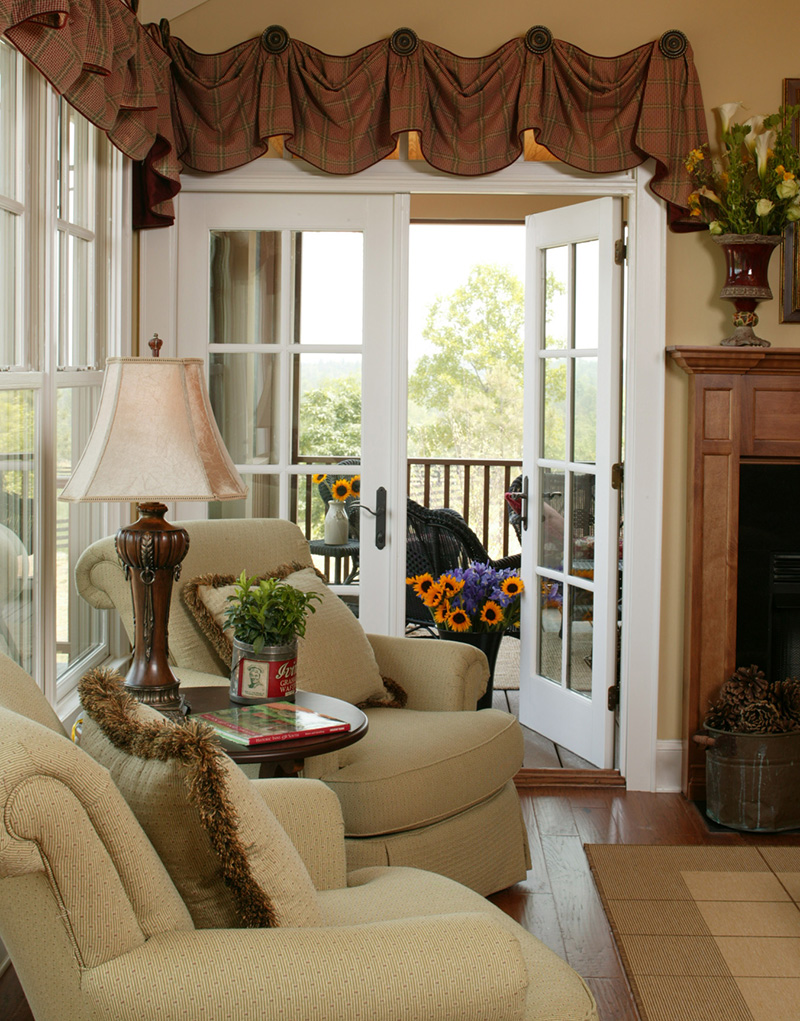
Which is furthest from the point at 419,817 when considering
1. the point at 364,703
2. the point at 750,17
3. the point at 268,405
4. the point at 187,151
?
the point at 750,17

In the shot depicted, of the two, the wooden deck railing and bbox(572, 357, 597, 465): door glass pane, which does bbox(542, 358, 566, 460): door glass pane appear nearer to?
bbox(572, 357, 597, 465): door glass pane

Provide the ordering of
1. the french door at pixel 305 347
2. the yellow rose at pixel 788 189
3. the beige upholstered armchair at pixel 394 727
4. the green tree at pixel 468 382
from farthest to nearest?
the green tree at pixel 468 382 < the french door at pixel 305 347 < the yellow rose at pixel 788 189 < the beige upholstered armchair at pixel 394 727

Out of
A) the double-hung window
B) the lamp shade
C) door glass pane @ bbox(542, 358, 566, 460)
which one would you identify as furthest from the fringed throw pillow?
door glass pane @ bbox(542, 358, 566, 460)

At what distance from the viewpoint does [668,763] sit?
11.9ft

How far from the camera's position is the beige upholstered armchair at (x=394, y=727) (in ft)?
8.04

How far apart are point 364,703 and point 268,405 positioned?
1.27m

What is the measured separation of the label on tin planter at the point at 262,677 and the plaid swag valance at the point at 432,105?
1735mm

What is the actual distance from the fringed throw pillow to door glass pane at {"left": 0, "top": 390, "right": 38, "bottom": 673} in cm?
111

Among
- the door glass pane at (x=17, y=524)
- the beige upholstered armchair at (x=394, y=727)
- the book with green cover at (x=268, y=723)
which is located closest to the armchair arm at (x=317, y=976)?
the book with green cover at (x=268, y=723)

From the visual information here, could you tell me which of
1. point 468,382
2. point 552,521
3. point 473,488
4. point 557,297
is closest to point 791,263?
point 557,297

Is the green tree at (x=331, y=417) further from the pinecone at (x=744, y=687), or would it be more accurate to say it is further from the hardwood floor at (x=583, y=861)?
the pinecone at (x=744, y=687)

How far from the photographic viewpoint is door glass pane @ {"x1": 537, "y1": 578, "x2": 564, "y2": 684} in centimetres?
395

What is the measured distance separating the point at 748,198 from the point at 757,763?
1.84 meters

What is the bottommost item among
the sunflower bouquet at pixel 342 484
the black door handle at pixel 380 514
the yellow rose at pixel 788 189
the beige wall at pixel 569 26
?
the black door handle at pixel 380 514
